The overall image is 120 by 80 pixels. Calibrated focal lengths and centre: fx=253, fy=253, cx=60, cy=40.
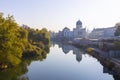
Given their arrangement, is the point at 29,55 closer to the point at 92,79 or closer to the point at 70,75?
the point at 70,75

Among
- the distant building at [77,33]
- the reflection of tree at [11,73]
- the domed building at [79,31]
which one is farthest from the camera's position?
the domed building at [79,31]

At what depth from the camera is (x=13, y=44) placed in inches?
1083

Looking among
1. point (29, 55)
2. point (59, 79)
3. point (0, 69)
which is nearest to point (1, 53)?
point (0, 69)

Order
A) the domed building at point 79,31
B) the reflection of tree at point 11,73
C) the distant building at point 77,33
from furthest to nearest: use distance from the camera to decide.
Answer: the domed building at point 79,31, the distant building at point 77,33, the reflection of tree at point 11,73

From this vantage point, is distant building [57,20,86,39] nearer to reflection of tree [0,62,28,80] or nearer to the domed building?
the domed building

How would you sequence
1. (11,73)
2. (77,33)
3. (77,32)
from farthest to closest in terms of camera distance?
(77,32) < (77,33) < (11,73)

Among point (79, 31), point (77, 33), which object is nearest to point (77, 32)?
point (77, 33)

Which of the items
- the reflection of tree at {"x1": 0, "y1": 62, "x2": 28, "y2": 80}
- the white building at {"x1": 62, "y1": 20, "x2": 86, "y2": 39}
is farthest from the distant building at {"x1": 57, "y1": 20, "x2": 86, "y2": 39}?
the reflection of tree at {"x1": 0, "y1": 62, "x2": 28, "y2": 80}

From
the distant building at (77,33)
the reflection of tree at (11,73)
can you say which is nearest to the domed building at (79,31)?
the distant building at (77,33)

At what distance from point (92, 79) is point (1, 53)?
30.8 feet

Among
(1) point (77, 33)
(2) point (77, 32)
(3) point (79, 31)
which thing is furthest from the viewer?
(2) point (77, 32)

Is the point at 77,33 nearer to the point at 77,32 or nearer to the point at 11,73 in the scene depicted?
the point at 77,32

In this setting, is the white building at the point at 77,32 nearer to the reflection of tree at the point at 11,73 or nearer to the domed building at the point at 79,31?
the domed building at the point at 79,31

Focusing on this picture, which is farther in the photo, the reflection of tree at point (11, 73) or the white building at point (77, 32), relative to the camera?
the white building at point (77, 32)
